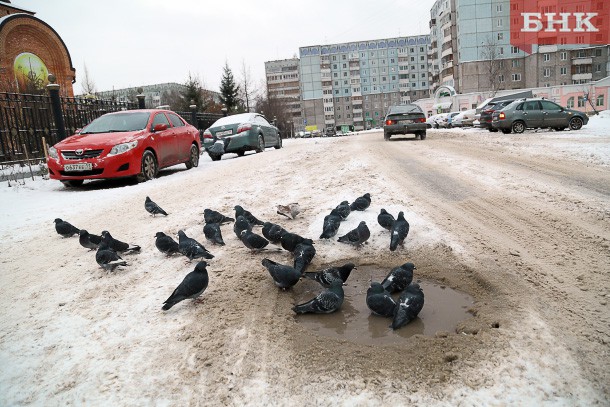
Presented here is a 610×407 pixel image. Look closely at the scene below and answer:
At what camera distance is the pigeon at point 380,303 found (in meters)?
2.65

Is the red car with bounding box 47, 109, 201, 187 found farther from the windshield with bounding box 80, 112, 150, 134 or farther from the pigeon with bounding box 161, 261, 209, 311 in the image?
the pigeon with bounding box 161, 261, 209, 311

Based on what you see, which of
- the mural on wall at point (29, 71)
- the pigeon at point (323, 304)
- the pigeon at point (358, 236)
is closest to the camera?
the pigeon at point (323, 304)

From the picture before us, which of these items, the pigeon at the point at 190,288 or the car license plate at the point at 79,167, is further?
the car license plate at the point at 79,167

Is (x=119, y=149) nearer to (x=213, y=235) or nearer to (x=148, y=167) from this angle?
(x=148, y=167)

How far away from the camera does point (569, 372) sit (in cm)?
197

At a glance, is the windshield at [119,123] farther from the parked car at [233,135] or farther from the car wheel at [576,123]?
Result: the car wheel at [576,123]

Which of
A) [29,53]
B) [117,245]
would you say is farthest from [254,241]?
[29,53]

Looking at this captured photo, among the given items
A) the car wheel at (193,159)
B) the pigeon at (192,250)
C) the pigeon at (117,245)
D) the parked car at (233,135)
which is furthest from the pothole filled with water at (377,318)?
the parked car at (233,135)

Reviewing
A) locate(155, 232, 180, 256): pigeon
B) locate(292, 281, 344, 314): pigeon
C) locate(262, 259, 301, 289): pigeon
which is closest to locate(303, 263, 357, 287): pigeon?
locate(262, 259, 301, 289): pigeon

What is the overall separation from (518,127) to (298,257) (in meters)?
18.1

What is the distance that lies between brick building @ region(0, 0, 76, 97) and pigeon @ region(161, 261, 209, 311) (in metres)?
21.6

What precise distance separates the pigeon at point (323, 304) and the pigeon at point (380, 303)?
22 centimetres

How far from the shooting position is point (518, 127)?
713 inches

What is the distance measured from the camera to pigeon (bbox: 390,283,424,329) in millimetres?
2549
